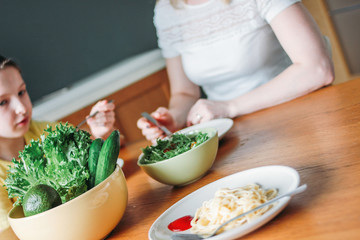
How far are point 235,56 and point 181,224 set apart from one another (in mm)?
1100

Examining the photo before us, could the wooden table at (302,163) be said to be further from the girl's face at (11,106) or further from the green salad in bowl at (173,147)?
the girl's face at (11,106)

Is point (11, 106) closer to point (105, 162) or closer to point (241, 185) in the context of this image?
point (105, 162)

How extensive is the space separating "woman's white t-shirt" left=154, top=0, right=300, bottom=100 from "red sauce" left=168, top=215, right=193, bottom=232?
1.00 metres

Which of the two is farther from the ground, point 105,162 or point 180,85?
point 105,162

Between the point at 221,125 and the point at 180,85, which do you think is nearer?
the point at 221,125

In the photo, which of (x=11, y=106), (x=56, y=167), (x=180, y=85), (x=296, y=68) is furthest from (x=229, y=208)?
(x=180, y=85)

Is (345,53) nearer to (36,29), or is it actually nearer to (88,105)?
(88,105)

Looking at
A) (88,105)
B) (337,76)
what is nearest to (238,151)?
(88,105)

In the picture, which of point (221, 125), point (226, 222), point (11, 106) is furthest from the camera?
point (11, 106)

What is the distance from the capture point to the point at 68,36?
288 cm

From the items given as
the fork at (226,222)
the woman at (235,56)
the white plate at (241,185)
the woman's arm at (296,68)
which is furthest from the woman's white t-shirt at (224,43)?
the fork at (226,222)

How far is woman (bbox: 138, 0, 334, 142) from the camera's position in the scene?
4.37 feet

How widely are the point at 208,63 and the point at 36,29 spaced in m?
1.56

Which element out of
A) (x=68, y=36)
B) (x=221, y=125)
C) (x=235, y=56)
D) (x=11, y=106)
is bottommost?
(x=221, y=125)
